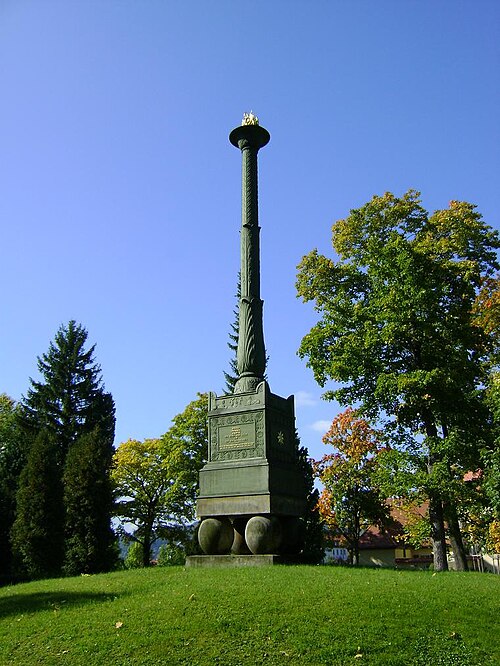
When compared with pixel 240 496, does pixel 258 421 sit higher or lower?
higher

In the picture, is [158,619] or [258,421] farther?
[258,421]

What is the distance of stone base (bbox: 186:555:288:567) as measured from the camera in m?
14.2

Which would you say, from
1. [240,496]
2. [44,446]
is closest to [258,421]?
[240,496]

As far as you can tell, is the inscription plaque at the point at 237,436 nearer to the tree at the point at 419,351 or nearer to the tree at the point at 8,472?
the tree at the point at 419,351

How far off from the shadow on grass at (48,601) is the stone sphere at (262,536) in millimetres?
4137

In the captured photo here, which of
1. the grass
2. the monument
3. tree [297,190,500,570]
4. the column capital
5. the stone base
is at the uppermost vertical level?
the column capital

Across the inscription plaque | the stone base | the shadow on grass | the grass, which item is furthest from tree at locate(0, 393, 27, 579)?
the grass

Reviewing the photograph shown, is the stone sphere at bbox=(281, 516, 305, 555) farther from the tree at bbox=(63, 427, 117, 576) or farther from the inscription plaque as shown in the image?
the tree at bbox=(63, 427, 117, 576)

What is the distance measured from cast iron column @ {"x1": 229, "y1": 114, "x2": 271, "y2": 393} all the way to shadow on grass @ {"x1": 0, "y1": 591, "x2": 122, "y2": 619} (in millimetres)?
6811

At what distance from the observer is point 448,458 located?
1942 centimetres

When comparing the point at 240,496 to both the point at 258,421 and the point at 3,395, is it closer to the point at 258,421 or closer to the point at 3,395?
the point at 258,421

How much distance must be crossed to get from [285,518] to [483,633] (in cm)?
760

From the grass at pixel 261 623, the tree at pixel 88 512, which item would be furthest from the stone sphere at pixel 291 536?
the tree at pixel 88 512

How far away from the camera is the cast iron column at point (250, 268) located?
56.7 ft
